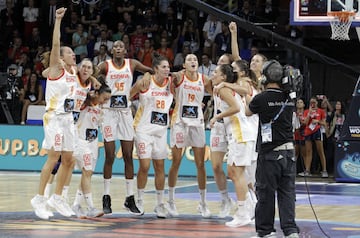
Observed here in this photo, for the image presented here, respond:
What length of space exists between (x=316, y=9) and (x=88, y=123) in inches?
230

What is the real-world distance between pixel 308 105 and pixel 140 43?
5140 mm

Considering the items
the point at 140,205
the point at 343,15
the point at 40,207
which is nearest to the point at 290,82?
the point at 140,205

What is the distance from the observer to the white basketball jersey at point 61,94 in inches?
458

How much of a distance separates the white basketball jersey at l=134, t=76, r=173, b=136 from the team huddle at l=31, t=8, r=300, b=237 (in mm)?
14

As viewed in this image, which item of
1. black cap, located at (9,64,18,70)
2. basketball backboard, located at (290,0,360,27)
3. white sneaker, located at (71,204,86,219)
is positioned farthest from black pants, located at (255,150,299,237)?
black cap, located at (9,64,18,70)

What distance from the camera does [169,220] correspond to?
460 inches

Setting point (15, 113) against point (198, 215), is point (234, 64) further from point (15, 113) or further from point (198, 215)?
point (15, 113)

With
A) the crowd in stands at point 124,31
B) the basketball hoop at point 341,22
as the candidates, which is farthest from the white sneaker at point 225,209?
the crowd in stands at point 124,31

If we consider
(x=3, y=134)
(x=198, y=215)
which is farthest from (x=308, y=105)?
(x=198, y=215)

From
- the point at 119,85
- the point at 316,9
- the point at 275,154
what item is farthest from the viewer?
the point at 316,9

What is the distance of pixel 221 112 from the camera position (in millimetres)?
11758

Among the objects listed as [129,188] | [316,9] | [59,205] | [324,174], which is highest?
[316,9]

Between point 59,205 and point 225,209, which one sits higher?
point 59,205

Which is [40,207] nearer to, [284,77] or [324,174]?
[284,77]
